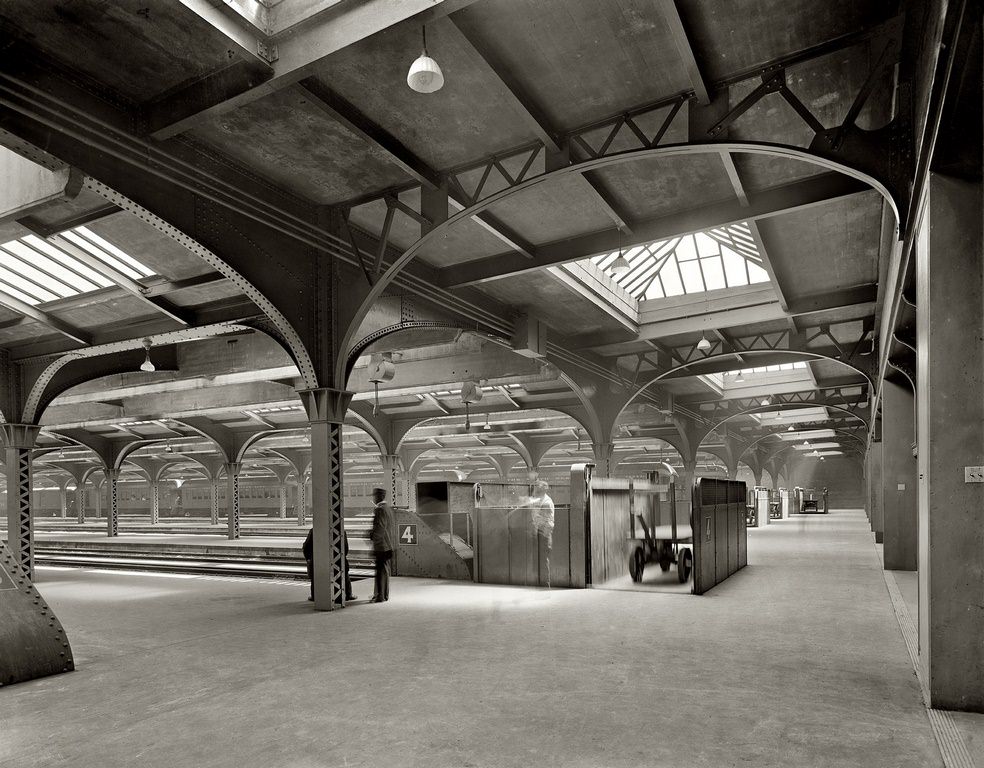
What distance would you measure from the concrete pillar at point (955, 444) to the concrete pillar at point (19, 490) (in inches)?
703

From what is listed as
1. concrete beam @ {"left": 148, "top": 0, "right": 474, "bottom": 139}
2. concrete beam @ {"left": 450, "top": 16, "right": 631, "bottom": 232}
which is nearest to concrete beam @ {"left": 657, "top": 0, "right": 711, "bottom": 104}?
concrete beam @ {"left": 450, "top": 16, "right": 631, "bottom": 232}

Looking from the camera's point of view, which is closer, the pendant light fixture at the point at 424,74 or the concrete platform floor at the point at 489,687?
the concrete platform floor at the point at 489,687

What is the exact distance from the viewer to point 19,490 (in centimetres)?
1594

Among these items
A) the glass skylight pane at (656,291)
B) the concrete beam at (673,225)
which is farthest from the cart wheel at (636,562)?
the concrete beam at (673,225)

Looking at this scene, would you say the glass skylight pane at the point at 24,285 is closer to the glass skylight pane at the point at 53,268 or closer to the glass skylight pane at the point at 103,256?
the glass skylight pane at the point at 53,268

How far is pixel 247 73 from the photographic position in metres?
6.69

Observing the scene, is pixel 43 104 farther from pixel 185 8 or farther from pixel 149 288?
pixel 149 288

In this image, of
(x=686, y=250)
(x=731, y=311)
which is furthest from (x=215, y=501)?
(x=686, y=250)

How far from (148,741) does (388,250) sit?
→ 8607 millimetres

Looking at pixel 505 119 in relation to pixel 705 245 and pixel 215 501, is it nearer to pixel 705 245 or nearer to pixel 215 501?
pixel 705 245

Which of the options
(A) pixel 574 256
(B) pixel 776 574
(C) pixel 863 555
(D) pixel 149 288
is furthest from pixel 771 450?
(D) pixel 149 288

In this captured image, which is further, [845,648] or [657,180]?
[657,180]

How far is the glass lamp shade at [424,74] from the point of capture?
221 inches

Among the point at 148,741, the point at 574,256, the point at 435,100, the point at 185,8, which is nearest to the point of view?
the point at 148,741
